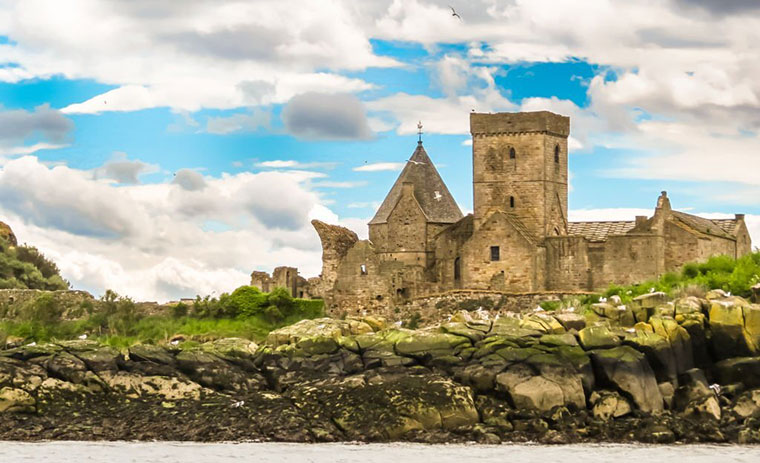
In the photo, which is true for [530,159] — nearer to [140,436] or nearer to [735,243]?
[735,243]

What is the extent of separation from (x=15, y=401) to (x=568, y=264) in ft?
92.1

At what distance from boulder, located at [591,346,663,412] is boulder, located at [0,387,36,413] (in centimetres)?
1441

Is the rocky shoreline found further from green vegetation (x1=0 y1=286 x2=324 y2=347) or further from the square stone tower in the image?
the square stone tower

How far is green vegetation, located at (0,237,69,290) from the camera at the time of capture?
238 feet

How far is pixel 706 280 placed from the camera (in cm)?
5450

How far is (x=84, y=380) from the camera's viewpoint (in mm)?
43031

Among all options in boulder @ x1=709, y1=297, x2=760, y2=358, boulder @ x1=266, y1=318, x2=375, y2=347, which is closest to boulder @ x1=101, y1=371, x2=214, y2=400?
boulder @ x1=266, y1=318, x2=375, y2=347

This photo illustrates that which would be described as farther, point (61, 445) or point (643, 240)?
point (643, 240)

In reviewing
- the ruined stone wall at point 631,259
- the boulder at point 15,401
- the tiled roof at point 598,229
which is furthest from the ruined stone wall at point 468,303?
the boulder at point 15,401

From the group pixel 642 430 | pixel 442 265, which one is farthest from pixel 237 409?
pixel 442 265

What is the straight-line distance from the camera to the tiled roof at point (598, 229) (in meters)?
65.7

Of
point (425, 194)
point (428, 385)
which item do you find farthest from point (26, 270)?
point (428, 385)

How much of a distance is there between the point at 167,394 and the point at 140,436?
2554 millimetres

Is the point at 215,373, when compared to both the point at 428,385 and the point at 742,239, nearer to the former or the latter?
the point at 428,385
